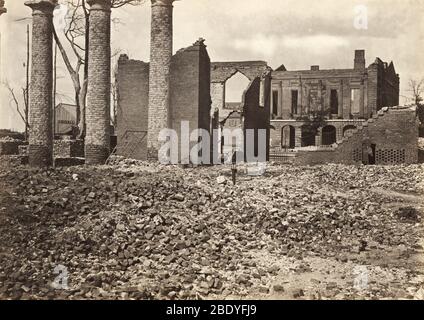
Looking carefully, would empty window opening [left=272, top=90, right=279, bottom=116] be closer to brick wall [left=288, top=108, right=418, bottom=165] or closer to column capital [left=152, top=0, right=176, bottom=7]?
brick wall [left=288, top=108, right=418, bottom=165]

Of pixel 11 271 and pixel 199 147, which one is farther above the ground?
pixel 199 147

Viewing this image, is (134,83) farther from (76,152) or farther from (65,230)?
(65,230)

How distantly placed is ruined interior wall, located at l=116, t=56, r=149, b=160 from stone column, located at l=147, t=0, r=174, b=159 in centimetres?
179

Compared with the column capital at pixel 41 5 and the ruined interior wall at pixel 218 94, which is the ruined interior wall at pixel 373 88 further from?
the column capital at pixel 41 5

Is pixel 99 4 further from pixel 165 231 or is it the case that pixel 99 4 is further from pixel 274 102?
pixel 274 102

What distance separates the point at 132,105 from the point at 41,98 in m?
4.24

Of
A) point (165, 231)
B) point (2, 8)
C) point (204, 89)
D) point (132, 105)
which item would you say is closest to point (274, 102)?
point (204, 89)

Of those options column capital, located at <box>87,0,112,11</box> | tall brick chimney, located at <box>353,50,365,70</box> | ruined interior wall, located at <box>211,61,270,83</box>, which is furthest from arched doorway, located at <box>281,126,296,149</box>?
column capital, located at <box>87,0,112,11</box>

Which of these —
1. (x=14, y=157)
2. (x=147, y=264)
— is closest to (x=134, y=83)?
(x=14, y=157)

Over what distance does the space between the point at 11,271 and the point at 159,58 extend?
13.7 metres

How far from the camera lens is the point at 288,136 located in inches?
1818

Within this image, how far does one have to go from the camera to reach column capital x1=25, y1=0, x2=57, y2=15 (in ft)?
60.4

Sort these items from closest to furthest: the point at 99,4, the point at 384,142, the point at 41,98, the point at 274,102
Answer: the point at 99,4
the point at 41,98
the point at 384,142
the point at 274,102

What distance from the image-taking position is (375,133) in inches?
917
